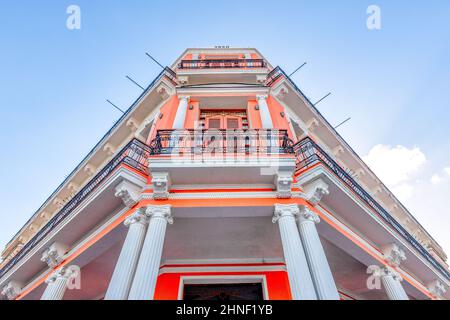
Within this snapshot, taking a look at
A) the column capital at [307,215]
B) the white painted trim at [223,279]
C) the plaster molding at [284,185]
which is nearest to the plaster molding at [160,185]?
the plaster molding at [284,185]

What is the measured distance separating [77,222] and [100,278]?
2.45 metres

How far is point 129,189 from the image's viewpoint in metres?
7.49

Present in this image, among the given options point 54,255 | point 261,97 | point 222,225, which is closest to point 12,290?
point 54,255

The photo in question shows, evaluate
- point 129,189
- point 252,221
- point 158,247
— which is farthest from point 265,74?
point 158,247

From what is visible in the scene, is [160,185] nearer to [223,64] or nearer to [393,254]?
[393,254]

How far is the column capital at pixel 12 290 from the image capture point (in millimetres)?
10492

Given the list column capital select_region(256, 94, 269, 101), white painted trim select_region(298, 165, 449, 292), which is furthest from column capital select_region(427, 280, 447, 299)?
column capital select_region(256, 94, 269, 101)

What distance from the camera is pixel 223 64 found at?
13.4 meters

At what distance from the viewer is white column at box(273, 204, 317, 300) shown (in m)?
5.64

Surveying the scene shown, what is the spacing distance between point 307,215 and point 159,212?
3639 millimetres

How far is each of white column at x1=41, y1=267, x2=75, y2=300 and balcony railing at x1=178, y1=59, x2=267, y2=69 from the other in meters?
9.02

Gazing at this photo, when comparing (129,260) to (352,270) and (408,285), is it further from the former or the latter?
(408,285)

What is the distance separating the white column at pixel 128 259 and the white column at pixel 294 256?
10.8 feet

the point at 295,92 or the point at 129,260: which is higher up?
the point at 295,92
